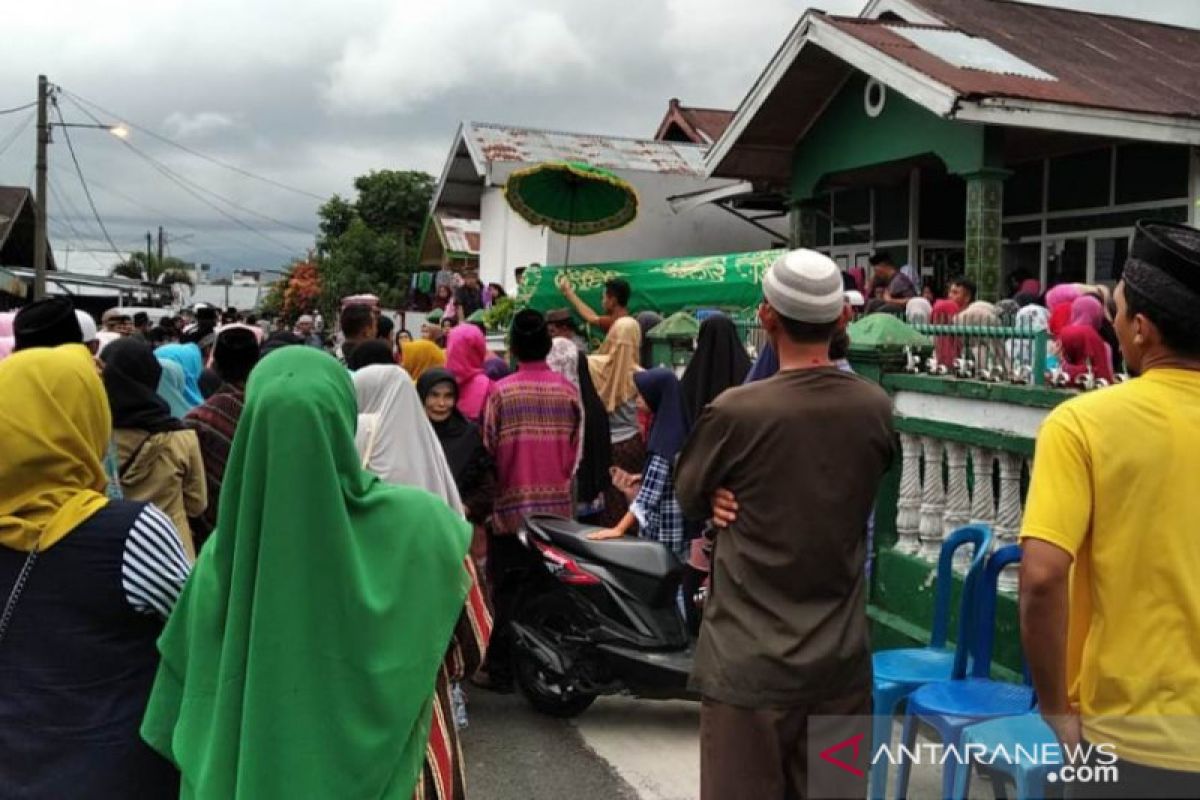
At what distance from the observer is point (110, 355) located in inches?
177

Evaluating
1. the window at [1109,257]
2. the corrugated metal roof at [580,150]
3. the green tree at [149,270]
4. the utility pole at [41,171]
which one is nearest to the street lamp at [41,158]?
the utility pole at [41,171]

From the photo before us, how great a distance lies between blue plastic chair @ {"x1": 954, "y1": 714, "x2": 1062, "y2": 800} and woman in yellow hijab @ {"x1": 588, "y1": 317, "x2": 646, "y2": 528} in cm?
379

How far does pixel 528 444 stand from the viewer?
546 cm

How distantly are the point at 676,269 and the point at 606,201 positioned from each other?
1.07m

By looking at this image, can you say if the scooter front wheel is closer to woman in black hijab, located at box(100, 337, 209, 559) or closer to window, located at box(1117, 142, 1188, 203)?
woman in black hijab, located at box(100, 337, 209, 559)

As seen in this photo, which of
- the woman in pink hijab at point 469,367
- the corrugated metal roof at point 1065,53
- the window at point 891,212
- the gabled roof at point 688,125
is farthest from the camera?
the gabled roof at point 688,125

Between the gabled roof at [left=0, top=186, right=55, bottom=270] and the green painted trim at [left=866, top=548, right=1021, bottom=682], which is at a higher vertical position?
the gabled roof at [left=0, top=186, right=55, bottom=270]

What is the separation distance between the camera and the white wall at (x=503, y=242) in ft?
58.5

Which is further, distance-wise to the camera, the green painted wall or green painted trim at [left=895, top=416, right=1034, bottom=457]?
the green painted wall

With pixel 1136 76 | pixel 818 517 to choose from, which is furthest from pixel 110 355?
pixel 1136 76

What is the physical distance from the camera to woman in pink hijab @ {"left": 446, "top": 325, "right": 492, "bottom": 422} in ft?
20.6

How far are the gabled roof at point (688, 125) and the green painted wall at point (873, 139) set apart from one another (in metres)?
7.30

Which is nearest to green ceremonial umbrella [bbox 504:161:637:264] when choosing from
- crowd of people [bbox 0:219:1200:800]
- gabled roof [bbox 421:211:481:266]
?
crowd of people [bbox 0:219:1200:800]

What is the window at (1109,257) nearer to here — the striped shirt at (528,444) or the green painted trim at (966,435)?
the green painted trim at (966,435)
